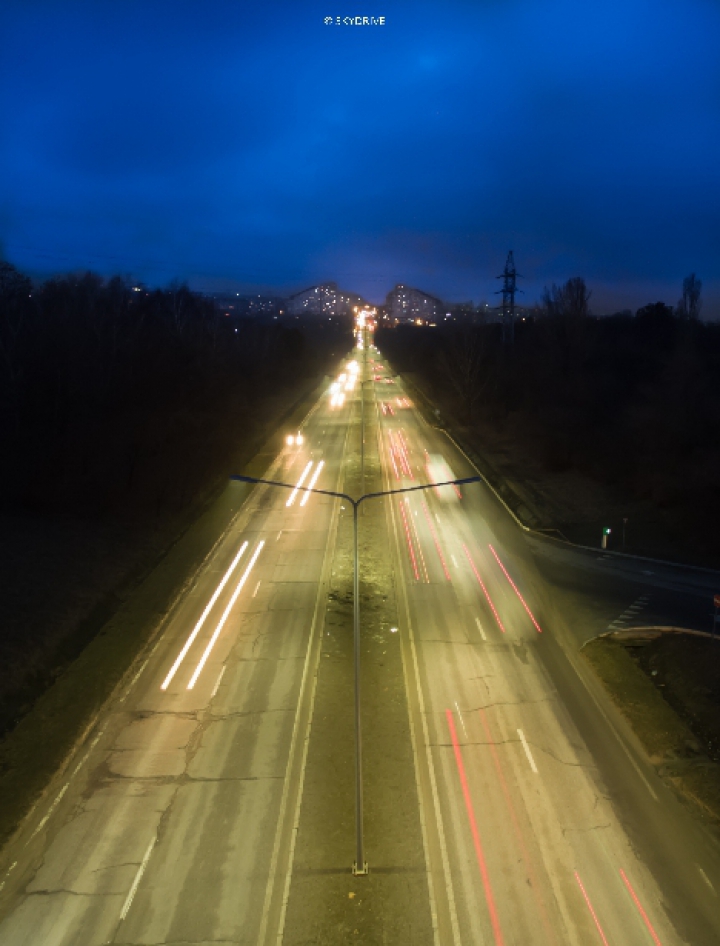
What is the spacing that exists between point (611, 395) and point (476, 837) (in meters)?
39.4

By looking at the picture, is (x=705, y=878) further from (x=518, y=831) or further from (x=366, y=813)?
(x=366, y=813)

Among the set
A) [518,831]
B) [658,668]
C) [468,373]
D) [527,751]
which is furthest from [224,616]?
[468,373]

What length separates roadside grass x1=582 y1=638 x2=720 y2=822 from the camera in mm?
11367

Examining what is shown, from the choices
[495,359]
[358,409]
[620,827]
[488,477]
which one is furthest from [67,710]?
[495,359]

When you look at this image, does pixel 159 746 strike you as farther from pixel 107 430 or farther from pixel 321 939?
pixel 107 430

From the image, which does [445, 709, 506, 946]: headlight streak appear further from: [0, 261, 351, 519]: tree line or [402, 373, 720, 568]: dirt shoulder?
[0, 261, 351, 519]: tree line

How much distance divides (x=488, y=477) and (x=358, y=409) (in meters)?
26.6

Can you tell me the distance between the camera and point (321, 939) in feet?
28.1

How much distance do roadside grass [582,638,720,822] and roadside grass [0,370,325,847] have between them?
10900 millimetres

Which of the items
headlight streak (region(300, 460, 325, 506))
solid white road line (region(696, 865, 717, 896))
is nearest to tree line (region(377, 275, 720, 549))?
headlight streak (region(300, 460, 325, 506))

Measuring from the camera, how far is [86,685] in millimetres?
14422

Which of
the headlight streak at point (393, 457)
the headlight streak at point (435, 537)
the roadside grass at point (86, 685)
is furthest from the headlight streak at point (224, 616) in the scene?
the headlight streak at point (393, 457)

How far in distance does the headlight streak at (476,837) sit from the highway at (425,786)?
0.03m

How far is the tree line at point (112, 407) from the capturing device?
29250 mm
